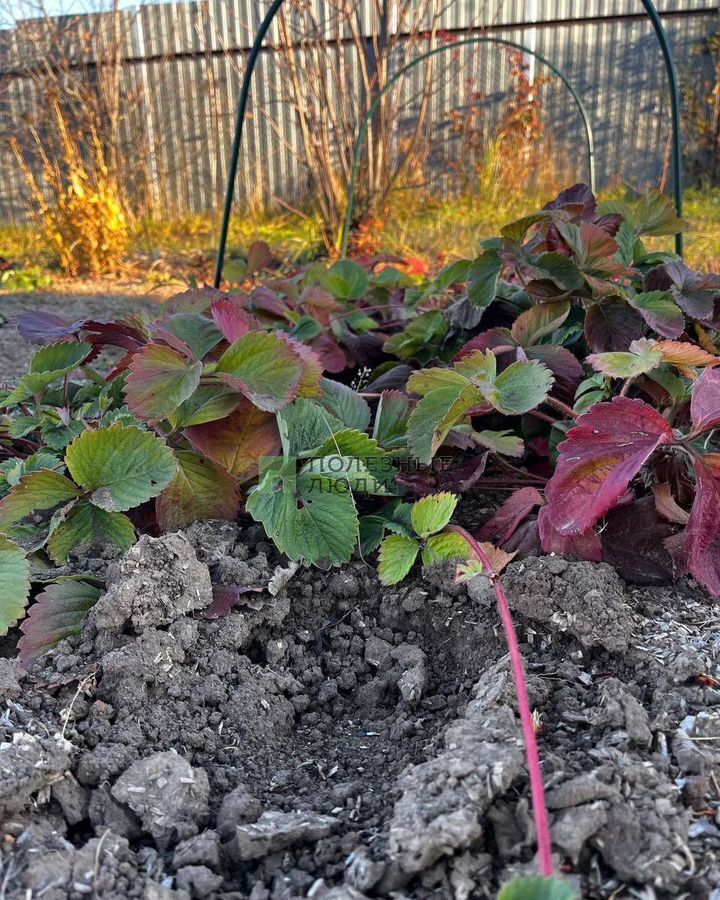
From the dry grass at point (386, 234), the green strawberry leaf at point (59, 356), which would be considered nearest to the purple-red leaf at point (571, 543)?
the green strawberry leaf at point (59, 356)

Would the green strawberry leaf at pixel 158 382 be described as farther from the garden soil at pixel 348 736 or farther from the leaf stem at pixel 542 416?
the leaf stem at pixel 542 416

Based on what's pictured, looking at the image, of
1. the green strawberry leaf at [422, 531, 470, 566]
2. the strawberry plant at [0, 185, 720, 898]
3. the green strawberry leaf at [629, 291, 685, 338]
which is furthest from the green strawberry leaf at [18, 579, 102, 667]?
the green strawberry leaf at [629, 291, 685, 338]

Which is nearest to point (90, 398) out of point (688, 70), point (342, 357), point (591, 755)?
point (342, 357)

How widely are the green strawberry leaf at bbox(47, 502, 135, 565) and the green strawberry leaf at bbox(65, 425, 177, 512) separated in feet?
0.13

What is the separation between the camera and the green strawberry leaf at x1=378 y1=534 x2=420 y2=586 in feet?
3.21

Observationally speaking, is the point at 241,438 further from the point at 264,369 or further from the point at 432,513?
the point at 432,513

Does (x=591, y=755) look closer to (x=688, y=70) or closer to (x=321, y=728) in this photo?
(x=321, y=728)

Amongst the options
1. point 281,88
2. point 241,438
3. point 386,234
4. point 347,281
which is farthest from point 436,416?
point 281,88

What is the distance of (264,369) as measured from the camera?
1054mm

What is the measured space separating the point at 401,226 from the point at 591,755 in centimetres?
547

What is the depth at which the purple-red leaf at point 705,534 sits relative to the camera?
2.89ft

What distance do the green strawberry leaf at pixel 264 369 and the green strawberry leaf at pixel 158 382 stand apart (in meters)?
0.05

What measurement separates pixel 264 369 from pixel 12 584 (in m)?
0.41

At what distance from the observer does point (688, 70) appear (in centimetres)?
884
